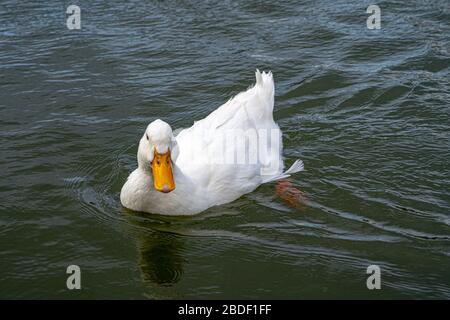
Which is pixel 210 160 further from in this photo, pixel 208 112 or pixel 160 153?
pixel 208 112

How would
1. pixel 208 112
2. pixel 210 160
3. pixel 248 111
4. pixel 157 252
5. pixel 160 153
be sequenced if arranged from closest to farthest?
pixel 160 153
pixel 157 252
pixel 210 160
pixel 248 111
pixel 208 112

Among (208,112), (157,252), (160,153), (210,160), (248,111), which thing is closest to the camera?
(160,153)

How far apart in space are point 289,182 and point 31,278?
2.93 meters

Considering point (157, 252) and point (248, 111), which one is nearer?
point (157, 252)

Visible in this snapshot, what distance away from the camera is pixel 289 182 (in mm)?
7508

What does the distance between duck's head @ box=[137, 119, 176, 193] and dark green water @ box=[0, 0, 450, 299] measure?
0.59 m

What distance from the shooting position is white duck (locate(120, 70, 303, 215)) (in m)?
6.22

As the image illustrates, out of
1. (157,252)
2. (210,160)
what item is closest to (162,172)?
(157,252)

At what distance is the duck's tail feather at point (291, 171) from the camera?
7547 millimetres

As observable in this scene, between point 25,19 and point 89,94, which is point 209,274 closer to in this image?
point 89,94

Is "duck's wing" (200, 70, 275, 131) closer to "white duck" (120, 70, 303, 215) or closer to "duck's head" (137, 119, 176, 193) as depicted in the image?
"white duck" (120, 70, 303, 215)

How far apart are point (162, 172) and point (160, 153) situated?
0.17m

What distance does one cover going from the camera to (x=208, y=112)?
361 inches

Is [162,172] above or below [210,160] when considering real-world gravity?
below
